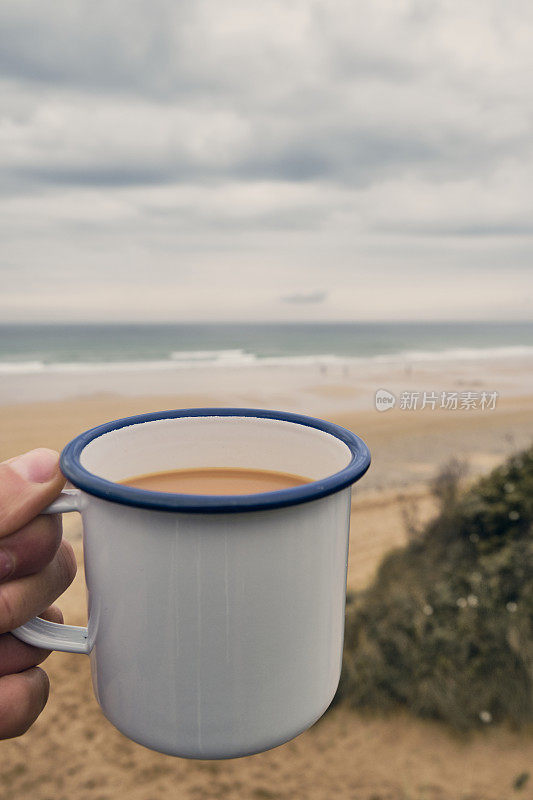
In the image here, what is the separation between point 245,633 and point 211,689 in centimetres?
13

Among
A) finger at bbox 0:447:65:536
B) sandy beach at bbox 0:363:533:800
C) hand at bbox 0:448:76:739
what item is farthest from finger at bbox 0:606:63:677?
sandy beach at bbox 0:363:533:800

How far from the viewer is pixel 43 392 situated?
664 inches

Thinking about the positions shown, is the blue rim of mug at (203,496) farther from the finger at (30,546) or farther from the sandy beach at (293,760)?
the sandy beach at (293,760)

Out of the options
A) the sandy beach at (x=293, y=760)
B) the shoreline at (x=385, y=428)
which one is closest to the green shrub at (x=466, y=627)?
the sandy beach at (x=293, y=760)

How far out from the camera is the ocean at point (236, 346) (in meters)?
27.1

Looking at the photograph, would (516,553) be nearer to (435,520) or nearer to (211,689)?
(435,520)

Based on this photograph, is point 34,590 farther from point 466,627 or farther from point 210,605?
point 466,627

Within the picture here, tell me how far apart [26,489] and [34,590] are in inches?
10.2

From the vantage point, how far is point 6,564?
135 centimetres

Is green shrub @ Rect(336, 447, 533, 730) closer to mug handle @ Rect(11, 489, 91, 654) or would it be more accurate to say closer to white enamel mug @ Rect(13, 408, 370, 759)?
white enamel mug @ Rect(13, 408, 370, 759)

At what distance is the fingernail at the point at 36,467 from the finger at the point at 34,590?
0.25 m

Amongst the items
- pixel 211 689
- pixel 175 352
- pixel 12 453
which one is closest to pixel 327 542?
pixel 211 689

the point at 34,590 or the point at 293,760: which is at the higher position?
the point at 34,590

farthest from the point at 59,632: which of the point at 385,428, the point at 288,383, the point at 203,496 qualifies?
the point at 288,383
